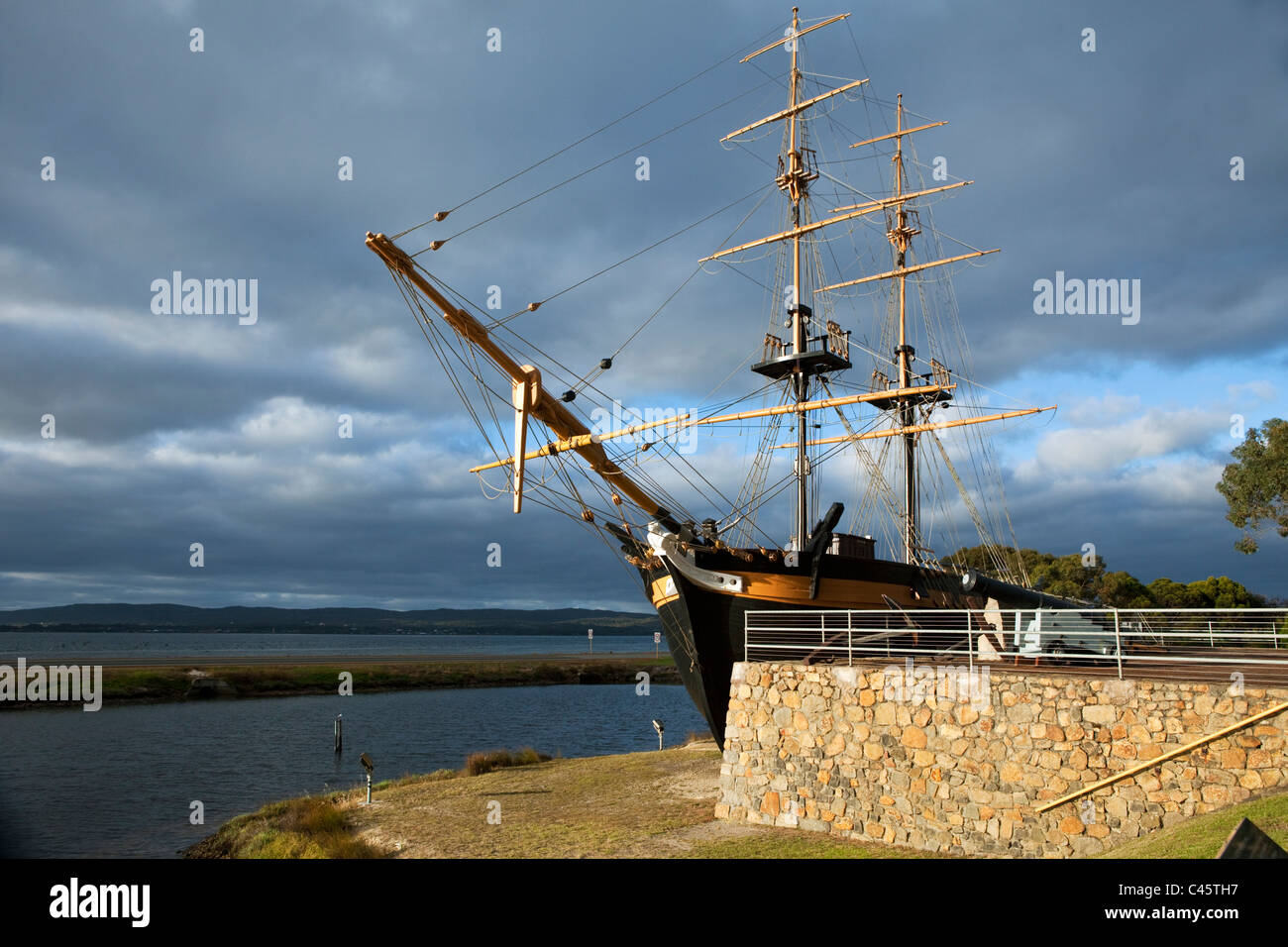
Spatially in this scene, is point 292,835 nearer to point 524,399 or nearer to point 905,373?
point 524,399

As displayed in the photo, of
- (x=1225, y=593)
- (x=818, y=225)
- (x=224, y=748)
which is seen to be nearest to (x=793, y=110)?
(x=818, y=225)

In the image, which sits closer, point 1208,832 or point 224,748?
point 1208,832

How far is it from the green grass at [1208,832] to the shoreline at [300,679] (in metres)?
55.9

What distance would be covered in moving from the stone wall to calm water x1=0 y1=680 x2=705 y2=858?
1179cm

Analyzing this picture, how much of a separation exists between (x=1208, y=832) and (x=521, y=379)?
13.0 metres

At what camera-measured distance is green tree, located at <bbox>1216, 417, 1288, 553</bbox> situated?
87.4ft

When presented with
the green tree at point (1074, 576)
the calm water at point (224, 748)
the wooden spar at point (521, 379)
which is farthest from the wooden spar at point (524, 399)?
the green tree at point (1074, 576)

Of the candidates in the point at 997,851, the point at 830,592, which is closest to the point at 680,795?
the point at 830,592

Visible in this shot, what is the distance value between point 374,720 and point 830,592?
37.7 meters

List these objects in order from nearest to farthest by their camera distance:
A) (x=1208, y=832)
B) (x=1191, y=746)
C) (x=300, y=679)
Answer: (x=1191, y=746)
(x=1208, y=832)
(x=300, y=679)

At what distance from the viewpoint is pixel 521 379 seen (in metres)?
16.5

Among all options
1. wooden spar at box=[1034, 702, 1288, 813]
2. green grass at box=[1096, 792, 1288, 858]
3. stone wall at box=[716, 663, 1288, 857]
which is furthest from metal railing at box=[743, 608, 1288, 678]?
wooden spar at box=[1034, 702, 1288, 813]

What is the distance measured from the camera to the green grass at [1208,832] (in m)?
8.35

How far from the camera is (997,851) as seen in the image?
38.7 ft
